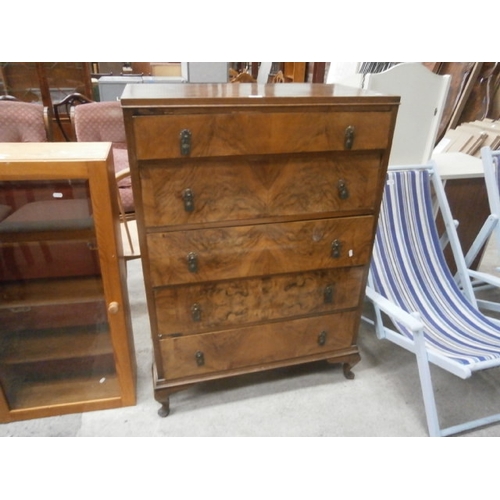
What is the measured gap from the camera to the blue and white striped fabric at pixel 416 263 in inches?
73.0

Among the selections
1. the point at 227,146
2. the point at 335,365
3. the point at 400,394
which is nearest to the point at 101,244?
the point at 227,146

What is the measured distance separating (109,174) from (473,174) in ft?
6.72

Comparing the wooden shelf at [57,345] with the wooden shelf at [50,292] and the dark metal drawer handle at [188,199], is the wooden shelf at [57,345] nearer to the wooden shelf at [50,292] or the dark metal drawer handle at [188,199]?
the wooden shelf at [50,292]

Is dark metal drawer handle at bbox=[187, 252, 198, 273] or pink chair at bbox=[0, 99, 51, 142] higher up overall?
pink chair at bbox=[0, 99, 51, 142]

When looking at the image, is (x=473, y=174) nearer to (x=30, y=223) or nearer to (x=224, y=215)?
(x=224, y=215)

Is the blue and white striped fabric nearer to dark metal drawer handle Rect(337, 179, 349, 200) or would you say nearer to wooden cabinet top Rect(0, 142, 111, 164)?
dark metal drawer handle Rect(337, 179, 349, 200)

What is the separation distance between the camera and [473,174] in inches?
88.0

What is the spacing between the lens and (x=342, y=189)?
1388 millimetres

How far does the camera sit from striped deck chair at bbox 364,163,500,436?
171 cm

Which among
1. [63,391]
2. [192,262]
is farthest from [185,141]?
[63,391]

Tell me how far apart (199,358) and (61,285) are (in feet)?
2.15

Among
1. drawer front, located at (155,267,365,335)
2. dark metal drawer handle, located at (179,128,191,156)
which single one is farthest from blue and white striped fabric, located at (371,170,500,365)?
dark metal drawer handle, located at (179,128,191,156)

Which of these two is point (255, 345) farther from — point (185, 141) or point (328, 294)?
point (185, 141)

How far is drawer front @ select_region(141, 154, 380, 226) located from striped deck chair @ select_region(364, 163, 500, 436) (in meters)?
0.59
